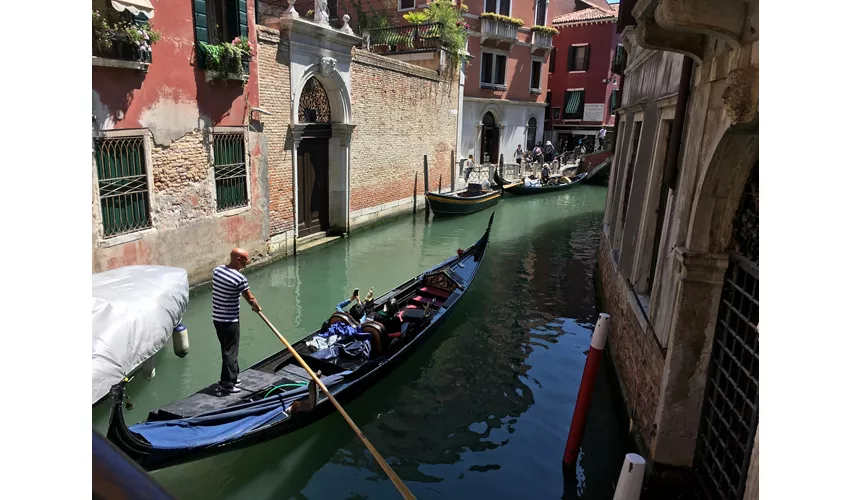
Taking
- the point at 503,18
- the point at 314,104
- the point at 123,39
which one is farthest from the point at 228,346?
the point at 503,18

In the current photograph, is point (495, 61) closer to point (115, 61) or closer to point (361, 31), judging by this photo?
point (361, 31)

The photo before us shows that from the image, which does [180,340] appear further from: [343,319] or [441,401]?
[441,401]

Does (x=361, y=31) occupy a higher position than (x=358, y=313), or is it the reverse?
(x=361, y=31)

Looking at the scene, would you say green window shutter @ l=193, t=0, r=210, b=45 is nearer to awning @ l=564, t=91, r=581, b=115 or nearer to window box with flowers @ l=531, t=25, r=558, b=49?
window box with flowers @ l=531, t=25, r=558, b=49

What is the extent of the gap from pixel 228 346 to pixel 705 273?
3.11 m

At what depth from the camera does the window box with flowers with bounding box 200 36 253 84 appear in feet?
21.8

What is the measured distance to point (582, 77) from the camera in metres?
22.6

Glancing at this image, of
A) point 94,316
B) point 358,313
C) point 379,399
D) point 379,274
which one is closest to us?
point 94,316

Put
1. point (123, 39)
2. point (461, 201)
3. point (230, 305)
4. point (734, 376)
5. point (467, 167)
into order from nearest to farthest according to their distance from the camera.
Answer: point (734, 376), point (230, 305), point (123, 39), point (461, 201), point (467, 167)

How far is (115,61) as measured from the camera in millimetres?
5504

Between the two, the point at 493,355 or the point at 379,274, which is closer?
the point at 493,355

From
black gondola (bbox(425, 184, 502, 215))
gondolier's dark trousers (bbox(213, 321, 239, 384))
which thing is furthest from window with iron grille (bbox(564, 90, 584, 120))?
gondolier's dark trousers (bbox(213, 321, 239, 384))

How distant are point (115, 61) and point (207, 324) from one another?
9.19 feet

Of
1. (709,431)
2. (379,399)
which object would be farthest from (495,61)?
(709,431)
